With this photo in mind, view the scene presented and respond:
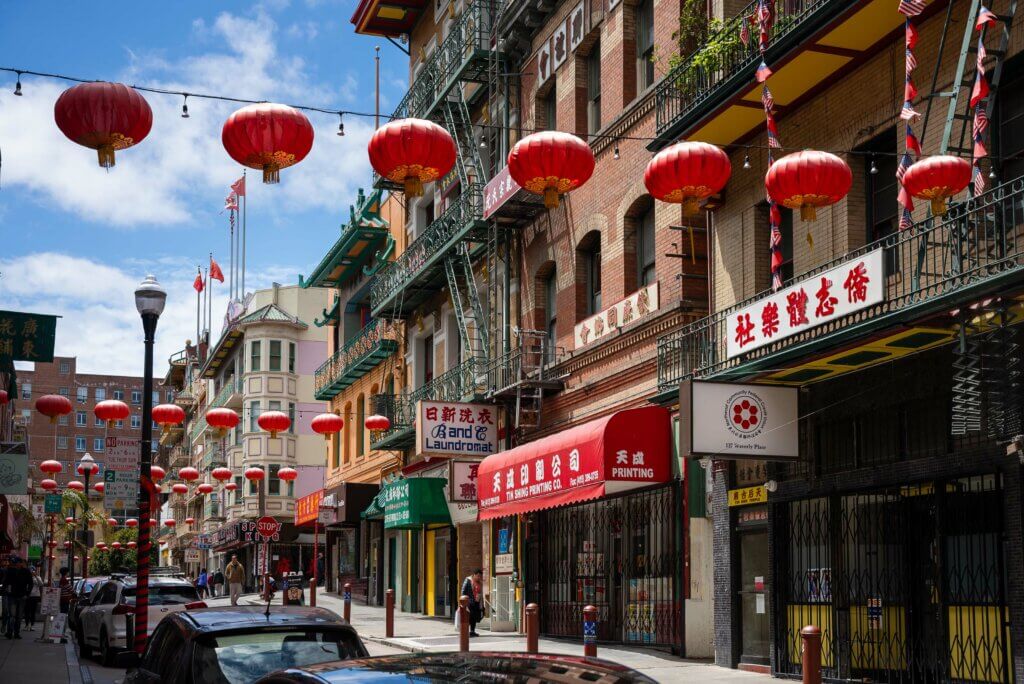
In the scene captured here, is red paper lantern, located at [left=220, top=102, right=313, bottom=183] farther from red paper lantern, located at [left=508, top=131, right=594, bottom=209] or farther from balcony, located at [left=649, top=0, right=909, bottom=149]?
balcony, located at [left=649, top=0, right=909, bottom=149]

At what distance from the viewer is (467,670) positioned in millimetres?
4914

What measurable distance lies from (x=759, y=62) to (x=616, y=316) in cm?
715

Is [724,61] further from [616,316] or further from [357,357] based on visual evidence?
[357,357]

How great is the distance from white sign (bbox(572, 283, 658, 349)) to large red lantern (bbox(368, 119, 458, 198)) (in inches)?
346

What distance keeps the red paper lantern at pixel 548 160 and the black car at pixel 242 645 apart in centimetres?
697

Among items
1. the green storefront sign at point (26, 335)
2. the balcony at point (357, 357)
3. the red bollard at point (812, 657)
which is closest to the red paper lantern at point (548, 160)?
the red bollard at point (812, 657)

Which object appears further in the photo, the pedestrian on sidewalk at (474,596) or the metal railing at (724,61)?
the pedestrian on sidewalk at (474,596)

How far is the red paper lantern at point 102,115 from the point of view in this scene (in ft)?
39.8

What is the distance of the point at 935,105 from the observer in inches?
608

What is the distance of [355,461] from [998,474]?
106 feet

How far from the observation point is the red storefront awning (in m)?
20.8

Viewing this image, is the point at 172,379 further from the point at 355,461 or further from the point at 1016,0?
the point at 1016,0

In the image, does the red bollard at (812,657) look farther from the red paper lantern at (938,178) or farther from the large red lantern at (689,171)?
the large red lantern at (689,171)

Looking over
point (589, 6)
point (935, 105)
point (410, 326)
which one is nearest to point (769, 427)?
point (935, 105)
